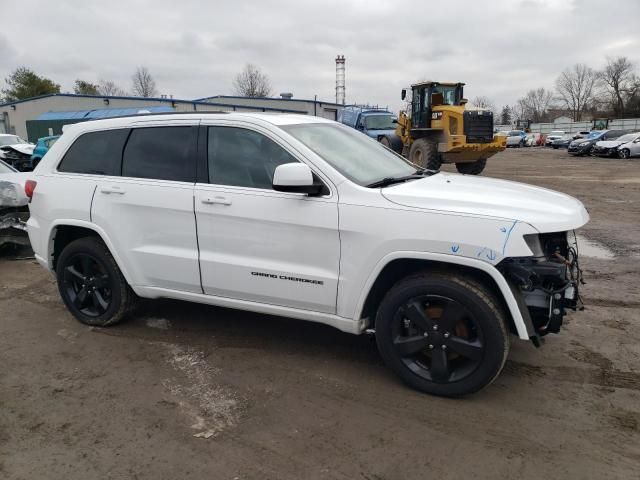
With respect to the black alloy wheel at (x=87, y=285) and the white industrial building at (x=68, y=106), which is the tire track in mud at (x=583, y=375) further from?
the white industrial building at (x=68, y=106)

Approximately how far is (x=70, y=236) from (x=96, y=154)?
2.86ft

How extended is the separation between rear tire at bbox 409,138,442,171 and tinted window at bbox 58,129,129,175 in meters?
13.6

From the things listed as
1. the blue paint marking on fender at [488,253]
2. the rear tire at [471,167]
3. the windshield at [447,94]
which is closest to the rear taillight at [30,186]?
the blue paint marking on fender at [488,253]

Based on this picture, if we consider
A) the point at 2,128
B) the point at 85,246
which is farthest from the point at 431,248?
the point at 2,128

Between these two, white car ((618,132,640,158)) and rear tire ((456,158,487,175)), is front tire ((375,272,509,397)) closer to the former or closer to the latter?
rear tire ((456,158,487,175))

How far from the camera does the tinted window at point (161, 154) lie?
160 inches

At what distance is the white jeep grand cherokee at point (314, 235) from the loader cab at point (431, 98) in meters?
14.0

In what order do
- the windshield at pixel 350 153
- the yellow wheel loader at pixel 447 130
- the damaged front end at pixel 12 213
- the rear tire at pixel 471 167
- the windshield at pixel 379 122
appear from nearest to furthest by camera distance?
the windshield at pixel 350 153 < the damaged front end at pixel 12 213 < the yellow wheel loader at pixel 447 130 < the rear tire at pixel 471 167 < the windshield at pixel 379 122

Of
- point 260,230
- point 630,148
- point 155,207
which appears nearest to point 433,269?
point 260,230

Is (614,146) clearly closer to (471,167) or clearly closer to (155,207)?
(471,167)

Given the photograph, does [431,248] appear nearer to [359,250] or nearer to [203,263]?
[359,250]

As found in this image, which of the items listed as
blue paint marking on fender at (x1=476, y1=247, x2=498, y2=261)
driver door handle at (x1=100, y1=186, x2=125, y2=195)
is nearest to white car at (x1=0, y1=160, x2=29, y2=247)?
driver door handle at (x1=100, y1=186, x2=125, y2=195)

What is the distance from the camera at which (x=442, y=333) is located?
3.29 m

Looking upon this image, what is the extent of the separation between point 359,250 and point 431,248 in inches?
18.9
